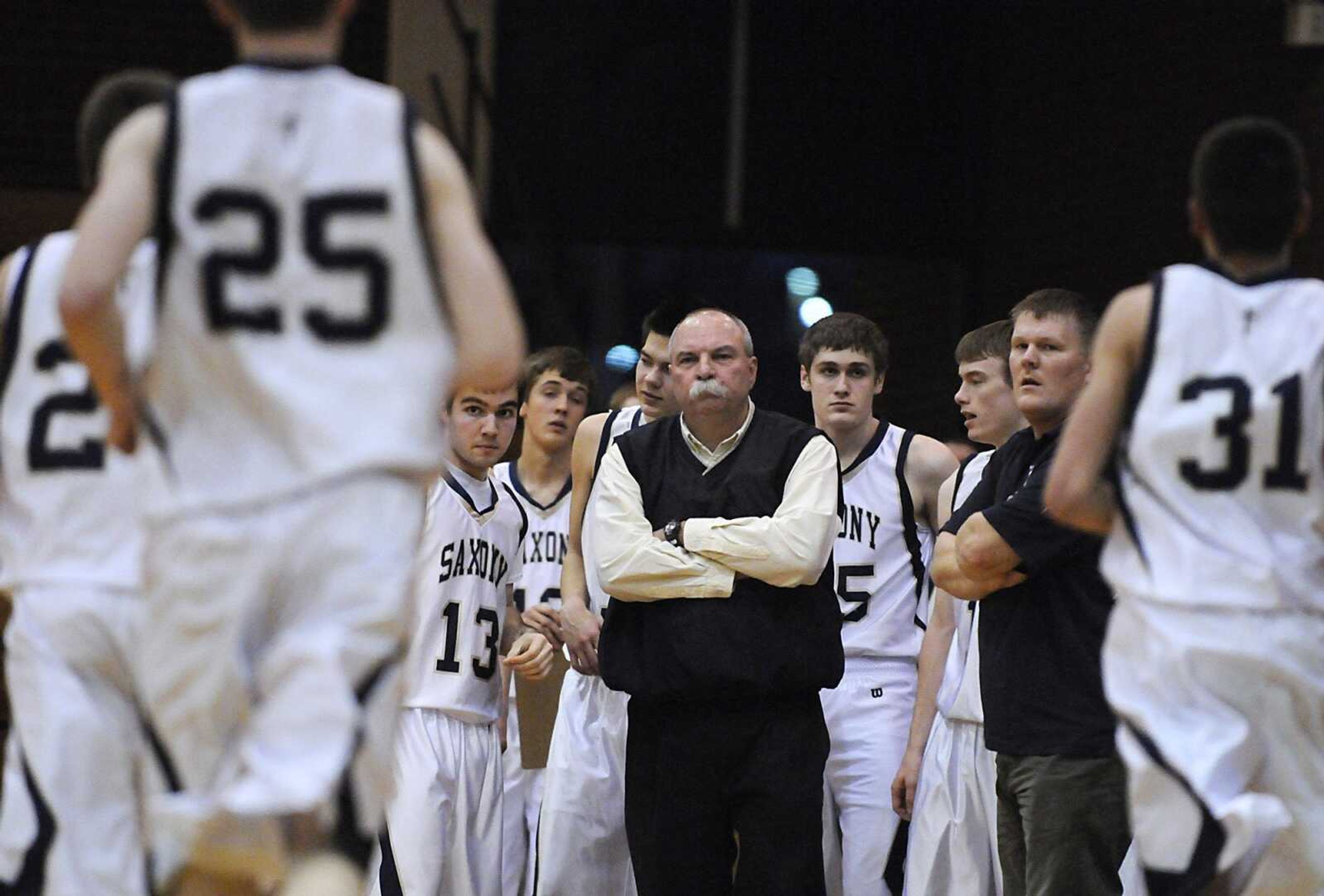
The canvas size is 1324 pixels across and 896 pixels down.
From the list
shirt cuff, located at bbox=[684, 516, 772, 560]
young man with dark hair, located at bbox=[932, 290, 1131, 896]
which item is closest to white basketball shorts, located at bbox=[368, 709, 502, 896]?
shirt cuff, located at bbox=[684, 516, 772, 560]

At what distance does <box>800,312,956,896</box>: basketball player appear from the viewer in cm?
691

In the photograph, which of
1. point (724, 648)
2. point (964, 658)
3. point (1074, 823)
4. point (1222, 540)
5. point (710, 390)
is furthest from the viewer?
point (964, 658)

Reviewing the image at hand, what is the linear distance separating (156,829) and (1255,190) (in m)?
2.72

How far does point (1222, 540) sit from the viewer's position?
13.1 ft

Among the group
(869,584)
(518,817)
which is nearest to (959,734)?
(869,584)

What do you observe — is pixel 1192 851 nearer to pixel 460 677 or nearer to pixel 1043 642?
pixel 1043 642

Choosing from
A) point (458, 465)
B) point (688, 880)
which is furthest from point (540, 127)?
point (688, 880)

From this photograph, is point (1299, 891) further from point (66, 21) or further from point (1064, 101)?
point (66, 21)

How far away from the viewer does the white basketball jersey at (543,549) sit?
328 inches

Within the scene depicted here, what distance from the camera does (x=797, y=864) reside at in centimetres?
615

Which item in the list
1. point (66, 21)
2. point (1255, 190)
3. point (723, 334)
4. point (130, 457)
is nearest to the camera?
point (130, 457)

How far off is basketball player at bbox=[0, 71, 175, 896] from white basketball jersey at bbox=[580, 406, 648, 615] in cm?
311

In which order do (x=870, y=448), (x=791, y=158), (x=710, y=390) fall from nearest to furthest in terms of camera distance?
(x=710, y=390)
(x=870, y=448)
(x=791, y=158)

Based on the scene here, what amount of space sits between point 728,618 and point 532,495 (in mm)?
2445
